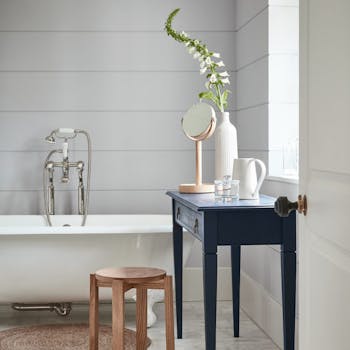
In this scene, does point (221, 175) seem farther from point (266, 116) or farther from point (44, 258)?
point (44, 258)

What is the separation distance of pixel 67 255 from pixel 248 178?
1.19 meters

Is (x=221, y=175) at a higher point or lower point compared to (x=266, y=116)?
lower

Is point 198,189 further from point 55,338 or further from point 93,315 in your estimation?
point 55,338

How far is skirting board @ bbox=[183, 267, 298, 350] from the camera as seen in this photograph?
4070 millimetres

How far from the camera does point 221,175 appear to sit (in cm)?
393

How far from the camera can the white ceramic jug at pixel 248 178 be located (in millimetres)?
3459

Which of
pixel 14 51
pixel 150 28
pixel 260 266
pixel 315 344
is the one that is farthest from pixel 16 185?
pixel 315 344

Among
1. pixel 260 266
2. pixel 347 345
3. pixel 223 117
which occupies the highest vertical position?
pixel 223 117

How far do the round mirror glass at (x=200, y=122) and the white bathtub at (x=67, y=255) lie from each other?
1.78 feet

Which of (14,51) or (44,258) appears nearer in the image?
(44,258)

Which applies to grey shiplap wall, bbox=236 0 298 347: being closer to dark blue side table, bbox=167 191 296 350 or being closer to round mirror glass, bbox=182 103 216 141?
round mirror glass, bbox=182 103 216 141

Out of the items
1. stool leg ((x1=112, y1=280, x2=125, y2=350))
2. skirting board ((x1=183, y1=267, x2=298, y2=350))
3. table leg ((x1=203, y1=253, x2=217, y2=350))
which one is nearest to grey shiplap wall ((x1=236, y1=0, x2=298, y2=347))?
skirting board ((x1=183, y1=267, x2=298, y2=350))

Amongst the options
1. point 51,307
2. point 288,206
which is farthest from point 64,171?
point 288,206

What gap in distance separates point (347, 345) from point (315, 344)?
32 centimetres
